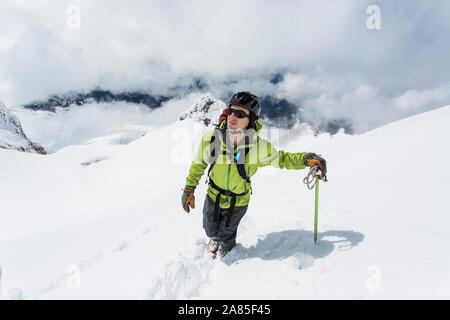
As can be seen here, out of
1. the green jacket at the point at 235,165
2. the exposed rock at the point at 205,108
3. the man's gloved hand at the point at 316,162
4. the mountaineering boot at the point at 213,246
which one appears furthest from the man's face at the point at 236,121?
the exposed rock at the point at 205,108

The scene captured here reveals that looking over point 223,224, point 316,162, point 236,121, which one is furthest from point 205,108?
point 316,162

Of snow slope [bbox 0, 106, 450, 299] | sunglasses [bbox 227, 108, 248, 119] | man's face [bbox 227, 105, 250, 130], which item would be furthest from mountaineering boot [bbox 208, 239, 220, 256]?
sunglasses [bbox 227, 108, 248, 119]

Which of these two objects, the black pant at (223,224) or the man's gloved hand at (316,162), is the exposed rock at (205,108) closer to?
the black pant at (223,224)

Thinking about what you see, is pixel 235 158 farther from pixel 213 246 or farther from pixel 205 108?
pixel 205 108

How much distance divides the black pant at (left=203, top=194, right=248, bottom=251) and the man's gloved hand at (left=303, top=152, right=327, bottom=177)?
47.5 inches

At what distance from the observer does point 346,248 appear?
2.73 m

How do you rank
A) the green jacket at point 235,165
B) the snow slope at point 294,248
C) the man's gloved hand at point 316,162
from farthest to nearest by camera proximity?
the green jacket at point 235,165 → the man's gloved hand at point 316,162 → the snow slope at point 294,248

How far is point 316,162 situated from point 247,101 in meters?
1.29

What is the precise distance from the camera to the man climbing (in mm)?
2883

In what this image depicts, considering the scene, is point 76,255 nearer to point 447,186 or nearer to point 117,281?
point 117,281

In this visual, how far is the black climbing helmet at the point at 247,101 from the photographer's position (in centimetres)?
284
